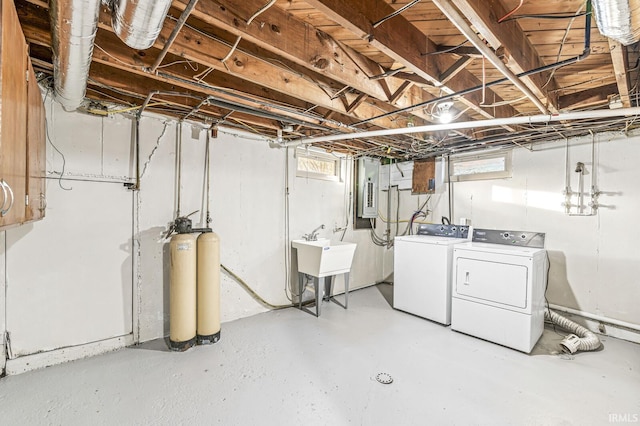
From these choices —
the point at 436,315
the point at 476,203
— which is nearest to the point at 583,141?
the point at 476,203

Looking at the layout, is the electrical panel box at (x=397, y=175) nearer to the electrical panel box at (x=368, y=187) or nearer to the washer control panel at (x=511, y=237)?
the electrical panel box at (x=368, y=187)

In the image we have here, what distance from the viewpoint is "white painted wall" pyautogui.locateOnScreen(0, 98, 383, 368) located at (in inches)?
92.6

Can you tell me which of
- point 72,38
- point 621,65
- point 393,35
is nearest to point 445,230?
point 621,65

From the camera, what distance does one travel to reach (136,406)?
193cm

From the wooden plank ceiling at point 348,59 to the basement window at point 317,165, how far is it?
3.48 ft

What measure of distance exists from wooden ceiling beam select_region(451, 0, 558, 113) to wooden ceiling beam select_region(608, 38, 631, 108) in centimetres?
37

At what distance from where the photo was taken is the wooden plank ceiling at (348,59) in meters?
1.47

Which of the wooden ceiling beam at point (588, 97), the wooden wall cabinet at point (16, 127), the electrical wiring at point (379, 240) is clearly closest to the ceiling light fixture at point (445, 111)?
the wooden ceiling beam at point (588, 97)

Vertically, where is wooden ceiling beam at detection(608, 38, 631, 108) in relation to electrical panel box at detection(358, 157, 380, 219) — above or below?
above

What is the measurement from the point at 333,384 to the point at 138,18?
8.12 feet

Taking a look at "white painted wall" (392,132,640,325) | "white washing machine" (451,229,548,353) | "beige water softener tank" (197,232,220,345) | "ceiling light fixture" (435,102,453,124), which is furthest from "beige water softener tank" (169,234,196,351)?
"white painted wall" (392,132,640,325)

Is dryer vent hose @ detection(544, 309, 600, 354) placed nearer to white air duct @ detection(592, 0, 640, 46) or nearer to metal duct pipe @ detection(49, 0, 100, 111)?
white air duct @ detection(592, 0, 640, 46)

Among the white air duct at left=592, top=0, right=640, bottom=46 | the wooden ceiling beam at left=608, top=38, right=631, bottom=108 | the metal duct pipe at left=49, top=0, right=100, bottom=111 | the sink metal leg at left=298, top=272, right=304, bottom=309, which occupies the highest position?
the wooden ceiling beam at left=608, top=38, right=631, bottom=108

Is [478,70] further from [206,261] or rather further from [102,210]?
[102,210]
